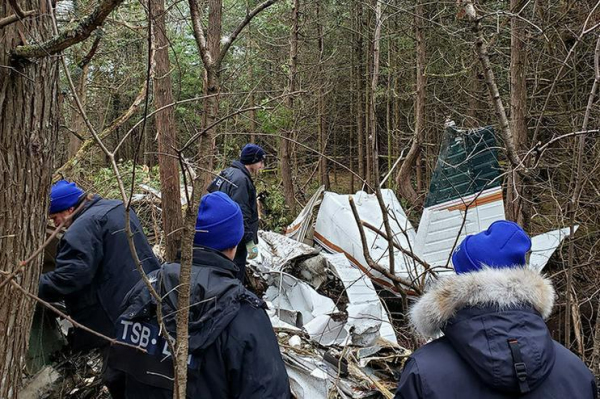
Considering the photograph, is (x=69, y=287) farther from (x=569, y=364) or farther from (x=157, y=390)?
(x=569, y=364)

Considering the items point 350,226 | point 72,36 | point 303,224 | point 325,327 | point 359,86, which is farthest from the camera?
point 359,86

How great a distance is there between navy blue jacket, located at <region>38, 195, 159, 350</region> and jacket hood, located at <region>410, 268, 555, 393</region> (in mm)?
2074

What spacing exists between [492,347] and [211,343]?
0.90m

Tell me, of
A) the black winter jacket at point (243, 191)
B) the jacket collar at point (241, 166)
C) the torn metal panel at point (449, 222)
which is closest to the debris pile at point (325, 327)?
the black winter jacket at point (243, 191)

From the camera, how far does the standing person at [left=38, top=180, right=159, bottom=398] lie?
2.96 meters

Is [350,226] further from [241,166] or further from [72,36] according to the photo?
[72,36]

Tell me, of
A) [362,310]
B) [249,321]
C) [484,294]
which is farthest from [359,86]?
[484,294]

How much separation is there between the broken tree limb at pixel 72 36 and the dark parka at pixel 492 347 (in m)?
1.30

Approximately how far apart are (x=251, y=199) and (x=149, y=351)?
3619mm

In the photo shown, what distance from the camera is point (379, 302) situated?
4820 millimetres

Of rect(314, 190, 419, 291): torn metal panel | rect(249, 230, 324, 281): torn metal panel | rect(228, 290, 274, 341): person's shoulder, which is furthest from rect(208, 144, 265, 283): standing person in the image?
rect(228, 290, 274, 341): person's shoulder

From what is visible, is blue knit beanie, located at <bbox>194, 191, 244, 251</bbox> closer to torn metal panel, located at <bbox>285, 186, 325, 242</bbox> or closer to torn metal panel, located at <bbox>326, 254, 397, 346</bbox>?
torn metal panel, located at <bbox>326, 254, 397, 346</bbox>

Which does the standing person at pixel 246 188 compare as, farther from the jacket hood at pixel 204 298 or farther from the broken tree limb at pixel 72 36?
the broken tree limb at pixel 72 36

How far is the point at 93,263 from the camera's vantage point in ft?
9.86
